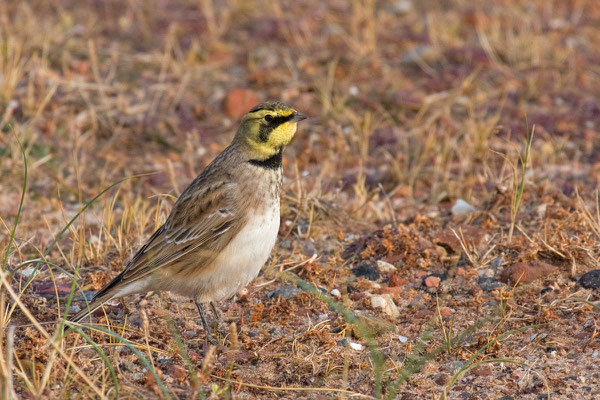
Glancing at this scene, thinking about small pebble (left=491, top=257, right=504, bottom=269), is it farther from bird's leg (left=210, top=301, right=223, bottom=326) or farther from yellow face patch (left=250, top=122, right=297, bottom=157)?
bird's leg (left=210, top=301, right=223, bottom=326)

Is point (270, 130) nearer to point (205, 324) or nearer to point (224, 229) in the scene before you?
point (224, 229)

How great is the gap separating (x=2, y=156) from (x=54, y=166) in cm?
44

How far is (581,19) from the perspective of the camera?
10727mm

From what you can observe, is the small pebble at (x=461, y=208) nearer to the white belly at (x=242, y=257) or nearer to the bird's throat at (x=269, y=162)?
the bird's throat at (x=269, y=162)

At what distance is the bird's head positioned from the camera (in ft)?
17.0

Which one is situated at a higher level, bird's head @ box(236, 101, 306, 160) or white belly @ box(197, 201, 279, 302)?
bird's head @ box(236, 101, 306, 160)

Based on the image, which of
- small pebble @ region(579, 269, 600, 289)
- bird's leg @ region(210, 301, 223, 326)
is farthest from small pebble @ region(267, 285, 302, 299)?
small pebble @ region(579, 269, 600, 289)

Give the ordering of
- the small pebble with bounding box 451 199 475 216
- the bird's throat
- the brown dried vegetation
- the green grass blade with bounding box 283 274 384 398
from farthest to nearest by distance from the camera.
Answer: the small pebble with bounding box 451 199 475 216 → the bird's throat → the brown dried vegetation → the green grass blade with bounding box 283 274 384 398

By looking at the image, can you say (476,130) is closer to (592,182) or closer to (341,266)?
(592,182)

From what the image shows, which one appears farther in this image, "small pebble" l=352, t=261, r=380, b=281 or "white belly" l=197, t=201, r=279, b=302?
"small pebble" l=352, t=261, r=380, b=281

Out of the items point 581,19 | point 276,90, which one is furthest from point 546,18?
point 276,90

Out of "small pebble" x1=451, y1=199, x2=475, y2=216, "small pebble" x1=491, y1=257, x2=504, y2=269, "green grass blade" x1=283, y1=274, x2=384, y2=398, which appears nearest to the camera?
"green grass blade" x1=283, y1=274, x2=384, y2=398

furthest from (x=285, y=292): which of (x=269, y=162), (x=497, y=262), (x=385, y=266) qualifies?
(x=497, y=262)

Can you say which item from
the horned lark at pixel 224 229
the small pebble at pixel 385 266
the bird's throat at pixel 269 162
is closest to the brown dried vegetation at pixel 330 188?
the small pebble at pixel 385 266
